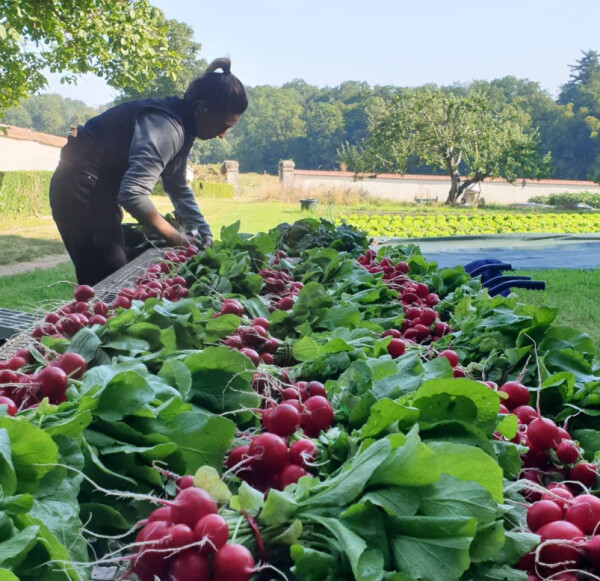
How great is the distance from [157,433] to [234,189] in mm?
41178

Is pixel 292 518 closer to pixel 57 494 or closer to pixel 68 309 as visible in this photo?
pixel 57 494

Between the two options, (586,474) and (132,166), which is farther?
(132,166)

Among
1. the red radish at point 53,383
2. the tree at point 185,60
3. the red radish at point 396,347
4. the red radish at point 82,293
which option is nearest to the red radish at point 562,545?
the red radish at point 396,347

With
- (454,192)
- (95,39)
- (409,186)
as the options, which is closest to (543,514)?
(95,39)

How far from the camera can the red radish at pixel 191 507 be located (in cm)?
86

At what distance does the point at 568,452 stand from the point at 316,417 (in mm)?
508

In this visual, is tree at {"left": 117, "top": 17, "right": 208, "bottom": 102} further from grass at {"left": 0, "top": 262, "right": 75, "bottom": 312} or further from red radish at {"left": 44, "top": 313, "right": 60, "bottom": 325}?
red radish at {"left": 44, "top": 313, "right": 60, "bottom": 325}

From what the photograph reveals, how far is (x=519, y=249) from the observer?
1113 centimetres

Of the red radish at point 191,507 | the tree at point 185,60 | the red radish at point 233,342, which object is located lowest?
the red radish at point 233,342

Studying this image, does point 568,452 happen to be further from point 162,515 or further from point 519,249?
point 519,249

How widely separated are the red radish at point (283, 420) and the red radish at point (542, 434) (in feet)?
1.63

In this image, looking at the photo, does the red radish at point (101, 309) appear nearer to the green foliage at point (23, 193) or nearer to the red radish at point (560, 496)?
the red radish at point (560, 496)

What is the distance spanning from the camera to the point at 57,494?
37.6 inches

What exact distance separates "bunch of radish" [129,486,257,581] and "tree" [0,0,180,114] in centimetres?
937
